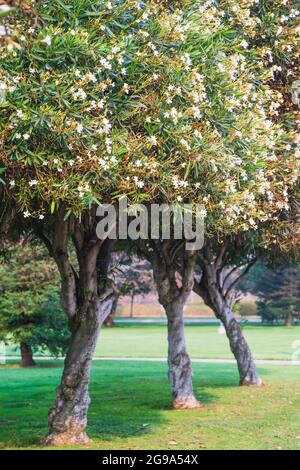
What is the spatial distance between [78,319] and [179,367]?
5477 millimetres

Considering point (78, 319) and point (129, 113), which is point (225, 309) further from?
point (129, 113)

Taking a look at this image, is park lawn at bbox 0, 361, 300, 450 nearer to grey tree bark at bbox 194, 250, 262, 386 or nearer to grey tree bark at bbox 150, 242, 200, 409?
grey tree bark at bbox 150, 242, 200, 409

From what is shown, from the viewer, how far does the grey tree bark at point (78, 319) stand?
43.7 feet

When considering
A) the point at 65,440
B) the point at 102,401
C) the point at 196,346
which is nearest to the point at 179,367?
the point at 102,401

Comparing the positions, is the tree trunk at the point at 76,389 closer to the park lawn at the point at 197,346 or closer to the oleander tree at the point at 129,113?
the oleander tree at the point at 129,113

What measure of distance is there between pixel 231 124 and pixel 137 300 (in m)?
94.0

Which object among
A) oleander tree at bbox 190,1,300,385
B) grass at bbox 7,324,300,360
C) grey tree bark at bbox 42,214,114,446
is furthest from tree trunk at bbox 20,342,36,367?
grey tree bark at bbox 42,214,114,446

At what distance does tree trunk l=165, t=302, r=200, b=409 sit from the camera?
60.8ft

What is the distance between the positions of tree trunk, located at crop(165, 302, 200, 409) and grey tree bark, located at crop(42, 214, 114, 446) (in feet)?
15.9

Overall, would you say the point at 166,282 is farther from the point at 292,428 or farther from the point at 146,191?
the point at 146,191

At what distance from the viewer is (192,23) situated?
36.7 feet

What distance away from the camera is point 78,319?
1388 centimetres

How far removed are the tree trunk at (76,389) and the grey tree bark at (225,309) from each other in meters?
8.75
